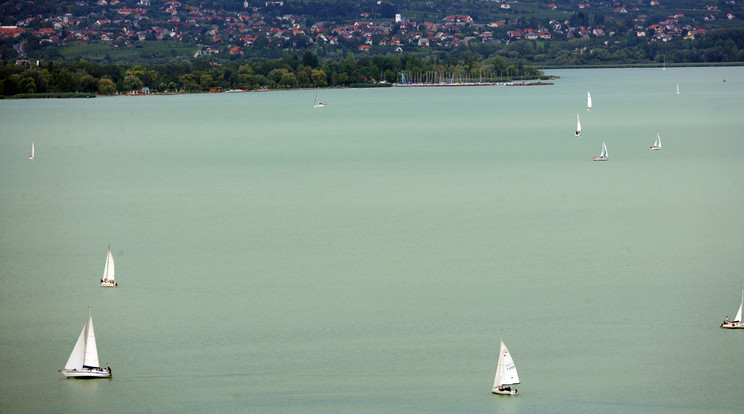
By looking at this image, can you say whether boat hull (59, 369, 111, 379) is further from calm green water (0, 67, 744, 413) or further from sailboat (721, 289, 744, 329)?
sailboat (721, 289, 744, 329)

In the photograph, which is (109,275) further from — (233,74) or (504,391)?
(233,74)

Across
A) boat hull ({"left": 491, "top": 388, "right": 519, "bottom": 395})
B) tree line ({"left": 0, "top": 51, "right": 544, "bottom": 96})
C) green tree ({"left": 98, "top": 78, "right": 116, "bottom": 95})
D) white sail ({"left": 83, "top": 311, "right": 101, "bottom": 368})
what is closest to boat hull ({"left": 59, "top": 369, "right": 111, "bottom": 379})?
white sail ({"left": 83, "top": 311, "right": 101, "bottom": 368})

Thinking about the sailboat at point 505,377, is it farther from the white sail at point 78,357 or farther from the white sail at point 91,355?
the white sail at point 78,357

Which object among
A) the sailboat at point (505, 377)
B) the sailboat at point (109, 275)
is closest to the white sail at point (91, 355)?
the sailboat at point (505, 377)

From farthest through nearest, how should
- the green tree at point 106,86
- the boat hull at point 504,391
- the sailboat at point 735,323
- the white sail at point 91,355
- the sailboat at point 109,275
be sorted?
the green tree at point 106,86 < the sailboat at point 109,275 < the sailboat at point 735,323 < the white sail at point 91,355 < the boat hull at point 504,391

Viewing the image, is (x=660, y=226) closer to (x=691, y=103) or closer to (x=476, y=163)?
(x=476, y=163)

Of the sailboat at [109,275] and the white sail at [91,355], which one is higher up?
the sailboat at [109,275]
